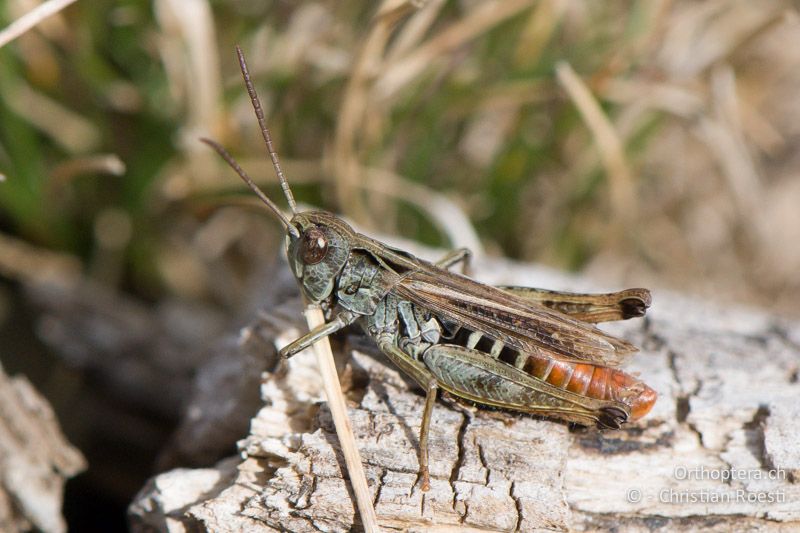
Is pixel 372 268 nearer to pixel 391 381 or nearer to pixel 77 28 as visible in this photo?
pixel 391 381

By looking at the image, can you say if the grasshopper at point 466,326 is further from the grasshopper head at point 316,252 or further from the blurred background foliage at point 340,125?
the blurred background foliage at point 340,125

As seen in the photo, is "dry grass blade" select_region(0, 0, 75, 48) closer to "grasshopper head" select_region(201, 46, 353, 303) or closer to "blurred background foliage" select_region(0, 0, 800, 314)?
"grasshopper head" select_region(201, 46, 353, 303)

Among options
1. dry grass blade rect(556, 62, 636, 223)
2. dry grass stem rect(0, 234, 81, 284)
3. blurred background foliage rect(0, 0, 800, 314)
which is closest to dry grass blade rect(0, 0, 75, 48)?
blurred background foliage rect(0, 0, 800, 314)

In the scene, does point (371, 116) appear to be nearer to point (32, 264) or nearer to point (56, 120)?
point (56, 120)

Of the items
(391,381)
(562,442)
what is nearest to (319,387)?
(391,381)

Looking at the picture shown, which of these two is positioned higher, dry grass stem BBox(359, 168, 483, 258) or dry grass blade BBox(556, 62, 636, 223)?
dry grass blade BBox(556, 62, 636, 223)

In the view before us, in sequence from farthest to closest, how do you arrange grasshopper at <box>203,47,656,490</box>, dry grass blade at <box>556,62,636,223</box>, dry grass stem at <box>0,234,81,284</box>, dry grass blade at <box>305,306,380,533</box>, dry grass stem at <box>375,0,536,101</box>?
dry grass stem at <box>0,234,81,284</box> → dry grass stem at <box>375,0,536,101</box> → dry grass blade at <box>556,62,636,223</box> → grasshopper at <box>203,47,656,490</box> → dry grass blade at <box>305,306,380,533</box>

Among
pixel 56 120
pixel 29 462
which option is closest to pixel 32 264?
pixel 56 120
